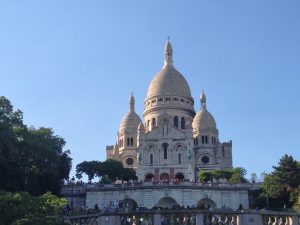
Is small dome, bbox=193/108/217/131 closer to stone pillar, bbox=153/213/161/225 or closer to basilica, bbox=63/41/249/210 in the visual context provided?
basilica, bbox=63/41/249/210

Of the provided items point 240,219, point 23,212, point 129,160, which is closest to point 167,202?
point 129,160

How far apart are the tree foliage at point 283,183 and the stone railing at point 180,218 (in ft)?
92.4

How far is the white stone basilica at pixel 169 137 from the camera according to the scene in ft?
279

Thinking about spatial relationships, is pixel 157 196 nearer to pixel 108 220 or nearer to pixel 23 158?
pixel 23 158

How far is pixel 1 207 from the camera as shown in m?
24.0

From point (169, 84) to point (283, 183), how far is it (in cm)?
4275

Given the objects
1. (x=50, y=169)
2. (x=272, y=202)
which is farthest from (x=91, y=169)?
(x=272, y=202)

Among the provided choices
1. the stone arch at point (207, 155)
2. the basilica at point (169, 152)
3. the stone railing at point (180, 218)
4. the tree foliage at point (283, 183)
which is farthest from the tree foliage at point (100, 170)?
the stone railing at point (180, 218)

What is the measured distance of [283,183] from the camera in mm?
55969

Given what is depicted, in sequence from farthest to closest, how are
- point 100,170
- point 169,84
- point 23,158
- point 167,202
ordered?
point 169,84, point 100,170, point 167,202, point 23,158

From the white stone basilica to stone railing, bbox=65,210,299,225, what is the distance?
183ft

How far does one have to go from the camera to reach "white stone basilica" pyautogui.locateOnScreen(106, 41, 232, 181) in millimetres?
85062

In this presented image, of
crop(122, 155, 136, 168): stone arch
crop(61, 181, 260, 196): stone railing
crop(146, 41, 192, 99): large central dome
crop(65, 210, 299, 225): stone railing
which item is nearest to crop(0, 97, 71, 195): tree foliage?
crop(61, 181, 260, 196): stone railing

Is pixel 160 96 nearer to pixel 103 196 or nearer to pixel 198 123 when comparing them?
pixel 198 123
